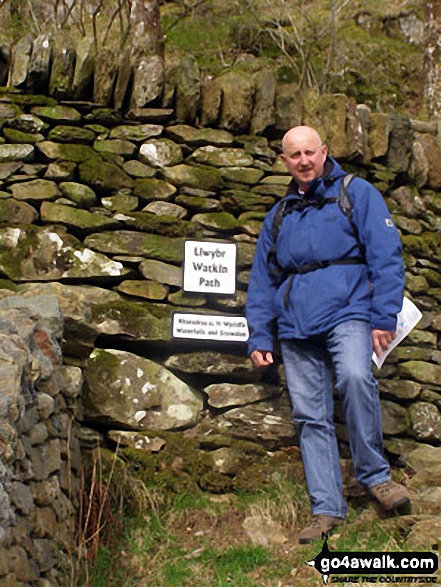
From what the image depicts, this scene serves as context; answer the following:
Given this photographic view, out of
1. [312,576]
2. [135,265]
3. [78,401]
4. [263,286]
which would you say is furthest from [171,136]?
[312,576]

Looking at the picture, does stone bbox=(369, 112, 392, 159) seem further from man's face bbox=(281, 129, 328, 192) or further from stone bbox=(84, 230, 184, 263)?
stone bbox=(84, 230, 184, 263)

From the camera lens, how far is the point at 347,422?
4168mm

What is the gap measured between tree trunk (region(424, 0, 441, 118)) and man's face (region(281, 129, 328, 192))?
5.94 m

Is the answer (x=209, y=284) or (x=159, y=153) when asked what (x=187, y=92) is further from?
(x=209, y=284)

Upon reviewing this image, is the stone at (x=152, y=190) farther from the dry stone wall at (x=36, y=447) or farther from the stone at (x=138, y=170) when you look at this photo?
the dry stone wall at (x=36, y=447)

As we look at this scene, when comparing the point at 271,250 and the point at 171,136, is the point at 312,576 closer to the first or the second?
the point at 271,250

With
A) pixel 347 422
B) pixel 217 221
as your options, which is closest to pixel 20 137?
pixel 217 221

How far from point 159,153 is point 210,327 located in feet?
4.16

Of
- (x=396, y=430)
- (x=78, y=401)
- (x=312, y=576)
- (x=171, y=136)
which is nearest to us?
(x=312, y=576)

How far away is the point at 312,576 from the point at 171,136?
307 centimetres

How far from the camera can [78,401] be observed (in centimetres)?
446

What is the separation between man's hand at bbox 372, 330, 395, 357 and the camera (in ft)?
13.6

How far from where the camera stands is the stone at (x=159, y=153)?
5.27 meters

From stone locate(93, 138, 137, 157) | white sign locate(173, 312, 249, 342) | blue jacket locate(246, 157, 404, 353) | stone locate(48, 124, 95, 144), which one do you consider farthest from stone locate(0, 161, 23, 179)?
blue jacket locate(246, 157, 404, 353)
